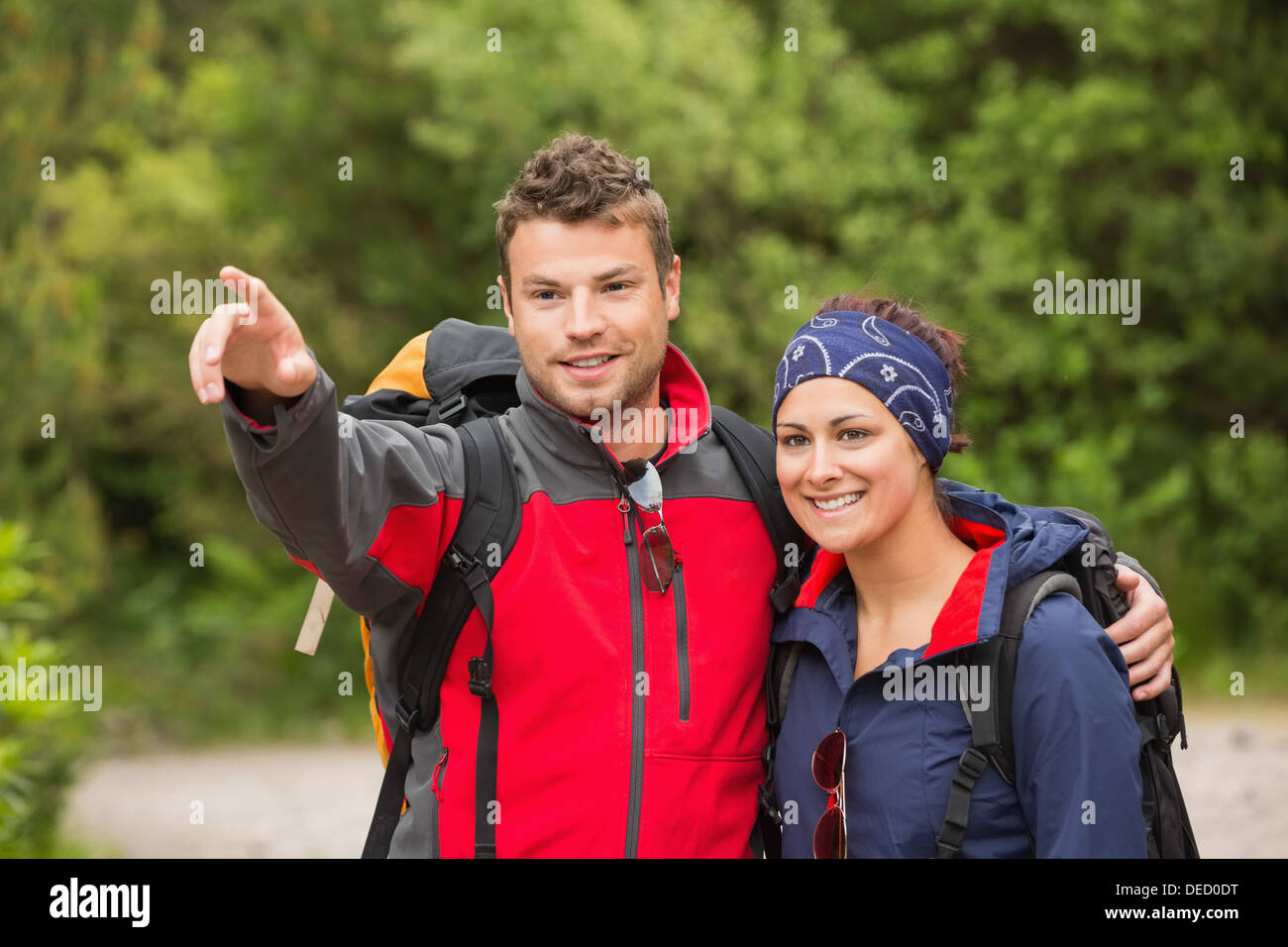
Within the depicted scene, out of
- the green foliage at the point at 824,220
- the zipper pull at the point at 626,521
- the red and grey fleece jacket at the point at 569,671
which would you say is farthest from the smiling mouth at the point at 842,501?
the green foliage at the point at 824,220

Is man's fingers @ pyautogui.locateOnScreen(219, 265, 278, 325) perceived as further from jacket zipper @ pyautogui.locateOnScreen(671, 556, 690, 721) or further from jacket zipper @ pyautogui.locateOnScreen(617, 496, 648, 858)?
jacket zipper @ pyautogui.locateOnScreen(671, 556, 690, 721)

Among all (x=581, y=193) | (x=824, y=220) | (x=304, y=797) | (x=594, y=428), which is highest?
(x=824, y=220)

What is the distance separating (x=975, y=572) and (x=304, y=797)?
6.96 m

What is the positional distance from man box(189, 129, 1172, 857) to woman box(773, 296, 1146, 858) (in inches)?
6.5

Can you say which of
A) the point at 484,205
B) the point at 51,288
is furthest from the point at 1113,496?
the point at 51,288

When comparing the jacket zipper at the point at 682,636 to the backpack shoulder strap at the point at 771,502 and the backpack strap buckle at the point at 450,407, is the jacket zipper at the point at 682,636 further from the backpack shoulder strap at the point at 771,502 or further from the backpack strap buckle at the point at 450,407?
the backpack strap buckle at the point at 450,407

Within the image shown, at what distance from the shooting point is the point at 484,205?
36.4 ft

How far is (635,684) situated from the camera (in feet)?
8.50

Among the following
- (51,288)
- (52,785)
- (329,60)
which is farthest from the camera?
(329,60)

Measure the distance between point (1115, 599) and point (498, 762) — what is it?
4.33 ft

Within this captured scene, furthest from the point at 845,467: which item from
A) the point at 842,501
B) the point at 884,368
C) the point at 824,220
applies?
the point at 824,220

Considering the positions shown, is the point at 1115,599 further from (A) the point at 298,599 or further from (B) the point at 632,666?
(A) the point at 298,599

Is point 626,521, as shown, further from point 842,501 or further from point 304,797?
point 304,797

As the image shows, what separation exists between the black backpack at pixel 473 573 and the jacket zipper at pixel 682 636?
0.24 m
